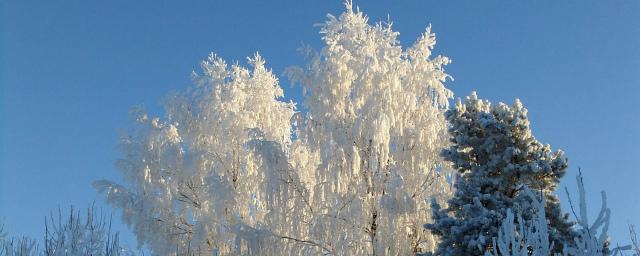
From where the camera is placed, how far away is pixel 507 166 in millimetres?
12195

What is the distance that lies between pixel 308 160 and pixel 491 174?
5.51 m

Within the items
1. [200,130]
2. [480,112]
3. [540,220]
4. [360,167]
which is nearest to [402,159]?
[360,167]

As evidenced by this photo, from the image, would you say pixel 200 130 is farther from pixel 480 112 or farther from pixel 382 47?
pixel 480 112

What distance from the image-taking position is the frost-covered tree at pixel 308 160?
13.5 m

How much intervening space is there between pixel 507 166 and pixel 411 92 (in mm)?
3676

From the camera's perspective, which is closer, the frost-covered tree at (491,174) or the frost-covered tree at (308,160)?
the frost-covered tree at (491,174)

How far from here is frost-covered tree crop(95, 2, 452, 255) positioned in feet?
44.2

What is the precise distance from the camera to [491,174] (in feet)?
41.8

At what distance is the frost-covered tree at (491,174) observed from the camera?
1164cm

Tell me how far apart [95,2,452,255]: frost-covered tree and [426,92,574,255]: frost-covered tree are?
128 cm

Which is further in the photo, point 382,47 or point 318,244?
point 382,47

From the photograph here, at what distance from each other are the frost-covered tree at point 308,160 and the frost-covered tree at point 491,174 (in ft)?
4.19

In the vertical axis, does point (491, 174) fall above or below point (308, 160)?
below

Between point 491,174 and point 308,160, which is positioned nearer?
point 491,174
